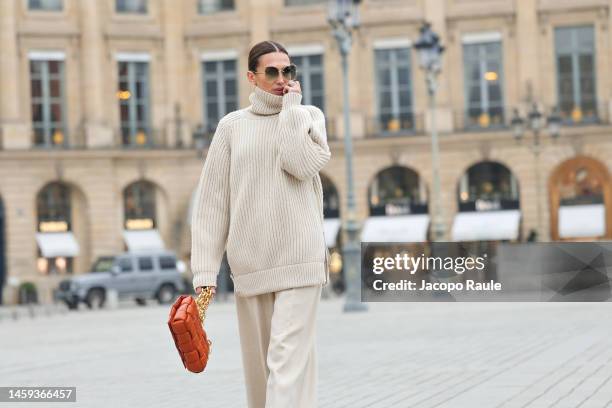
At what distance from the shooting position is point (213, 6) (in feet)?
196

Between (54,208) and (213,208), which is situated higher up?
(54,208)

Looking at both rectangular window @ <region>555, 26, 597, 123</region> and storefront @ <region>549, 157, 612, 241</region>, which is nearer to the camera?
storefront @ <region>549, 157, 612, 241</region>

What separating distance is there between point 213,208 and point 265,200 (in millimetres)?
285

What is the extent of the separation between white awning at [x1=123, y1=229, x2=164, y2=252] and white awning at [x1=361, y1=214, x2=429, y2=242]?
761 centimetres

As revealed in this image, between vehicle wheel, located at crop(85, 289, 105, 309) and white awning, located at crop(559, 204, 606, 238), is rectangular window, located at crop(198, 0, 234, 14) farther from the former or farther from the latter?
vehicle wheel, located at crop(85, 289, 105, 309)

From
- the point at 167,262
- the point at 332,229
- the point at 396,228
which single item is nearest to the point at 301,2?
the point at 332,229

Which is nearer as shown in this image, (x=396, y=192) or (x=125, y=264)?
(x=125, y=264)

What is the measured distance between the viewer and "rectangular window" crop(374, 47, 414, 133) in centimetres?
5784

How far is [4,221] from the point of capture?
55.8m

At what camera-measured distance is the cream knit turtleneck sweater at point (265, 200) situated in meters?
6.93

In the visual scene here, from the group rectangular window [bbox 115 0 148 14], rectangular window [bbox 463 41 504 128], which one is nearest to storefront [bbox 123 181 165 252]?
rectangular window [bbox 115 0 148 14]

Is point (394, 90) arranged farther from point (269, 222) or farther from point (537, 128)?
point (269, 222)

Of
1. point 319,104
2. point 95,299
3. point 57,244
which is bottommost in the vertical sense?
point 95,299

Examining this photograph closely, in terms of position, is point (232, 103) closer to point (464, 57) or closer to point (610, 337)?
point (464, 57)
